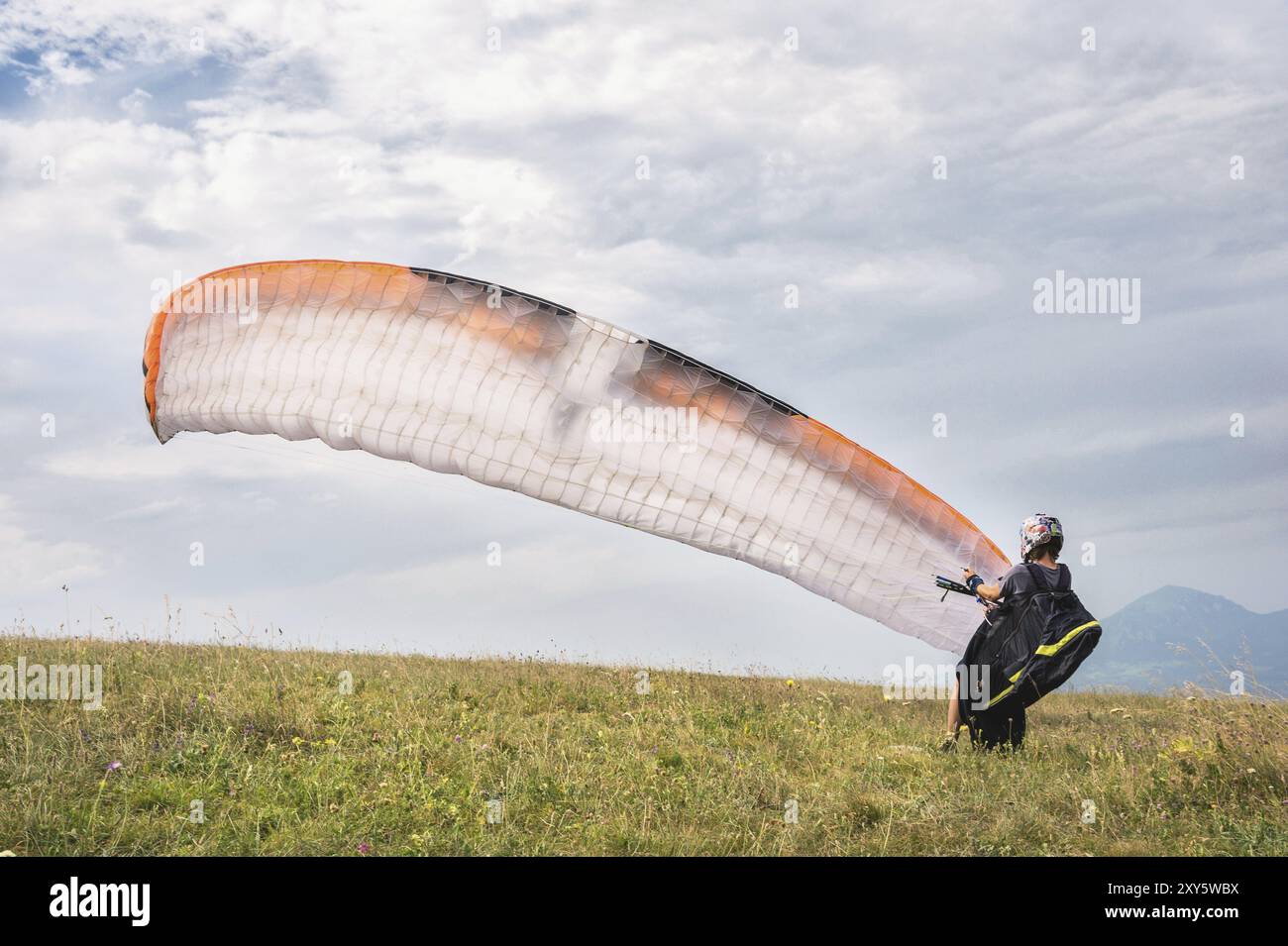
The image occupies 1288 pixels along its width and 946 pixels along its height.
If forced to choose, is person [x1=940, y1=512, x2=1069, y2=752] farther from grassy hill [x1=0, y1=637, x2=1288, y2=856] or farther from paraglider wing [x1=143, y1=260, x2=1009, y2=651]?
grassy hill [x1=0, y1=637, x2=1288, y2=856]

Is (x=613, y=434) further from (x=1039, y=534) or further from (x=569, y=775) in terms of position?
(x=1039, y=534)

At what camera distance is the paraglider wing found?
10.9 metres

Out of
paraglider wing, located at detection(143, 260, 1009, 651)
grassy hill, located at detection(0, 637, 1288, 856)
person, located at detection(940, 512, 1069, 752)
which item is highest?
paraglider wing, located at detection(143, 260, 1009, 651)

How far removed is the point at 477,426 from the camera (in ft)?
36.8

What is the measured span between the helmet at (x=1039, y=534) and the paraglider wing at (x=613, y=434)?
0.34 meters

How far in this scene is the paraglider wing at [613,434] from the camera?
10883mm

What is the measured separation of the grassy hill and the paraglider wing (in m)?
2.00

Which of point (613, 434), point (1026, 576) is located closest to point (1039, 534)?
point (1026, 576)

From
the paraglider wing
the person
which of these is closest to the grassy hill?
the person

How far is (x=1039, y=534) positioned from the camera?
11.0 meters

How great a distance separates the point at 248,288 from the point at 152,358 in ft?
5.99

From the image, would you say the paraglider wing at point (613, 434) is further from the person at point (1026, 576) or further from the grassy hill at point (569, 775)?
the grassy hill at point (569, 775)

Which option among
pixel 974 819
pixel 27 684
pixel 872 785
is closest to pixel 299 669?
pixel 27 684

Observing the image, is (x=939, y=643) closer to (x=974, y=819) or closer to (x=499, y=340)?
(x=974, y=819)
